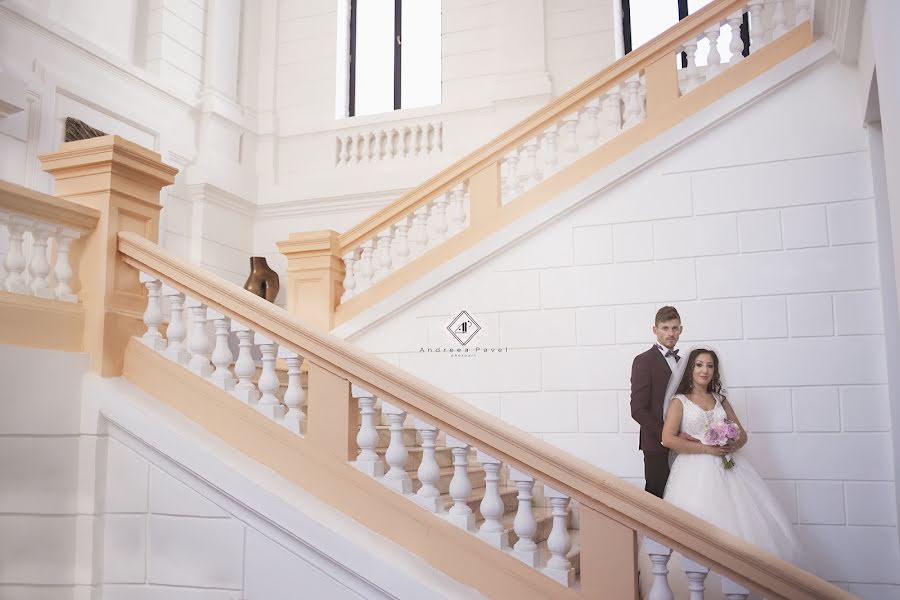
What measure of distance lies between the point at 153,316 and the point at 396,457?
53.2 inches

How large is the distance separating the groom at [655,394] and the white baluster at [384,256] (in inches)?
94.9

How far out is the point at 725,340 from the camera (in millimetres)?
4684

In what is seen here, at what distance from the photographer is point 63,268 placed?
3.28 meters

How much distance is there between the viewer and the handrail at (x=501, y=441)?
2375 mm

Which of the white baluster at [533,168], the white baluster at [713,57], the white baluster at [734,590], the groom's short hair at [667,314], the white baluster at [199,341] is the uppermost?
the white baluster at [713,57]

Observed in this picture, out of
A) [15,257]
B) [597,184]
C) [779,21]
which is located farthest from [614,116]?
[15,257]

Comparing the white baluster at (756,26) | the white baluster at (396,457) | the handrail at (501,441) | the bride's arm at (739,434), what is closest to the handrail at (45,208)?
the handrail at (501,441)

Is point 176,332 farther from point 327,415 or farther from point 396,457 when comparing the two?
point 396,457

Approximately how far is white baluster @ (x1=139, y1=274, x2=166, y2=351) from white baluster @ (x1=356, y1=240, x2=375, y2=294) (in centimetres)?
245

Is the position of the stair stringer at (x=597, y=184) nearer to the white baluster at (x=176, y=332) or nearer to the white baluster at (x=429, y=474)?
the white baluster at (x=176, y=332)

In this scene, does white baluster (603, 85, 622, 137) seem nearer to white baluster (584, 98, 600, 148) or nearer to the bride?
white baluster (584, 98, 600, 148)

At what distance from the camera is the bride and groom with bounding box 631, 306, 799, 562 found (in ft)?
11.2

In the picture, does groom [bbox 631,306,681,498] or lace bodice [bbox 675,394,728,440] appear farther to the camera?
groom [bbox 631,306,681,498]

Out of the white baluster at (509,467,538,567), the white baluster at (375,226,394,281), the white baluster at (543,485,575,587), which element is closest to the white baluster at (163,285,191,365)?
the white baluster at (509,467,538,567)
